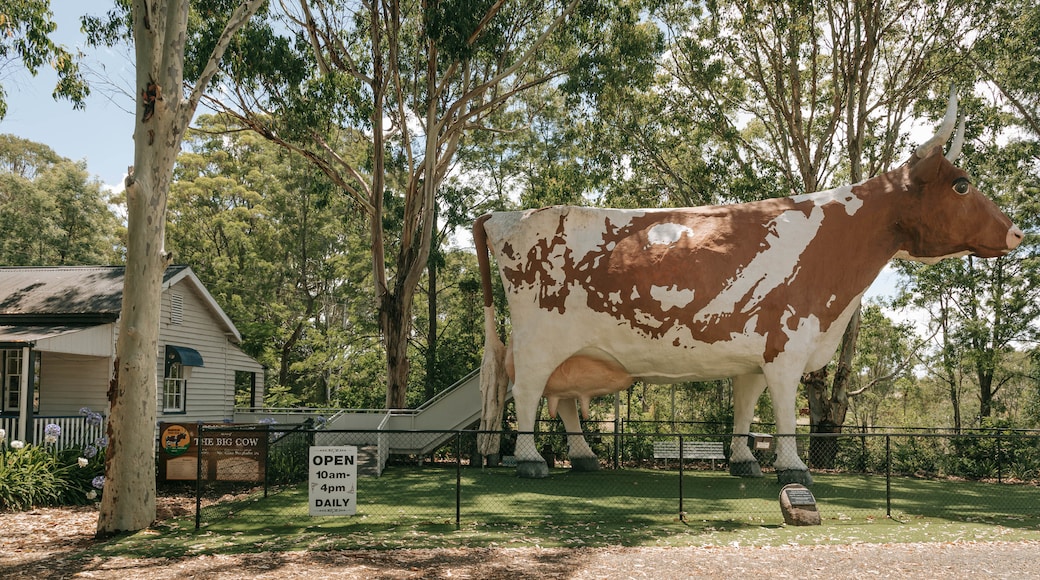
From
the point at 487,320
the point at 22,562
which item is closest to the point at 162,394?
the point at 487,320

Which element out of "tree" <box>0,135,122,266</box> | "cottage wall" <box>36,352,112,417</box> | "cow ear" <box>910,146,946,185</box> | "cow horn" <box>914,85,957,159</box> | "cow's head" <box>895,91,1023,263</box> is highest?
"tree" <box>0,135,122,266</box>

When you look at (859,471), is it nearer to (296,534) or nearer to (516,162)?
(296,534)

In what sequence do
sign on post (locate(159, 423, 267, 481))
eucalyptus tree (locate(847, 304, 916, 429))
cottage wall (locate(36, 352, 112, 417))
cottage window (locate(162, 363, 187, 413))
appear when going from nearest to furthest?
sign on post (locate(159, 423, 267, 481)) < cottage wall (locate(36, 352, 112, 417)) < cottage window (locate(162, 363, 187, 413)) < eucalyptus tree (locate(847, 304, 916, 429))

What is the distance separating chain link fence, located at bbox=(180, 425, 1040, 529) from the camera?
10.4 metres

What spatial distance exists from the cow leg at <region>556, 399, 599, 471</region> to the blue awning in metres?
9.75

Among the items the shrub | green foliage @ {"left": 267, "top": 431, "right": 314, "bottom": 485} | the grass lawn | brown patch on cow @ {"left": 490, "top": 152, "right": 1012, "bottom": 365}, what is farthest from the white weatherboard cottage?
brown patch on cow @ {"left": 490, "top": 152, "right": 1012, "bottom": 365}

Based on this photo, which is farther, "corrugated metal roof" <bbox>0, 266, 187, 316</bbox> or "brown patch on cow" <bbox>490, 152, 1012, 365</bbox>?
"corrugated metal roof" <bbox>0, 266, 187, 316</bbox>

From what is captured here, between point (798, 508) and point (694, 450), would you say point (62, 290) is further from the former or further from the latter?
point (798, 508)

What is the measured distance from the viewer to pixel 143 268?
9.59 metres

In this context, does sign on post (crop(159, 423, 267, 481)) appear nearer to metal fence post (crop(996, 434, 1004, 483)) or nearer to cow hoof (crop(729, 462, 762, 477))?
cow hoof (crop(729, 462, 762, 477))

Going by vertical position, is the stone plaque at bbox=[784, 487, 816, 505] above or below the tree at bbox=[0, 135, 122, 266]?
below

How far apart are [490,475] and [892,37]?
15.3 m

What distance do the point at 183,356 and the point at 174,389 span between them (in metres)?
1.12

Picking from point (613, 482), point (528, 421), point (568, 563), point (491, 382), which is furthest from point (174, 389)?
point (568, 563)
